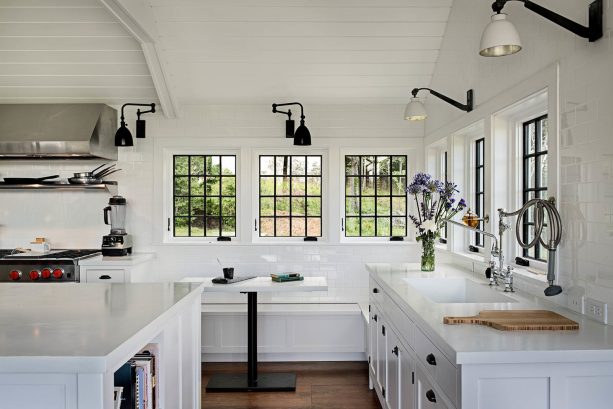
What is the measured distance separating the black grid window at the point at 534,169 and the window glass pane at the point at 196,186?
3416 mm

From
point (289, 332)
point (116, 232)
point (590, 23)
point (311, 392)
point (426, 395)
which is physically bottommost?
point (311, 392)

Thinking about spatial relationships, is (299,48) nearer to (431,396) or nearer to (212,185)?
(212,185)

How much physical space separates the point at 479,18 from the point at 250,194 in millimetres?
2874

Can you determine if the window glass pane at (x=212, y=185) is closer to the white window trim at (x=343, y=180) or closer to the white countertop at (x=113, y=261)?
the white countertop at (x=113, y=261)

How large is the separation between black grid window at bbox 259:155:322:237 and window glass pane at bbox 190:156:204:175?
64 cm

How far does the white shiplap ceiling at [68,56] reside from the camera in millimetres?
4418

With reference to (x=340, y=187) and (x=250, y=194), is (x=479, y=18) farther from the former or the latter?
(x=250, y=194)

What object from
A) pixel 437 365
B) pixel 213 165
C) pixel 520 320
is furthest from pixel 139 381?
pixel 213 165

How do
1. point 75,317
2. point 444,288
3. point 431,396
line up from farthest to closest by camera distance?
point 444,288 < point 431,396 < point 75,317

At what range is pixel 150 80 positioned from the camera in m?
5.12

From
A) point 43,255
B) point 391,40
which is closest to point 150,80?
point 43,255

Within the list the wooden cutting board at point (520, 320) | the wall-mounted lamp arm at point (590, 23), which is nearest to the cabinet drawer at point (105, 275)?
the wooden cutting board at point (520, 320)

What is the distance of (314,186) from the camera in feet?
18.9

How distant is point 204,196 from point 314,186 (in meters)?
1.21
